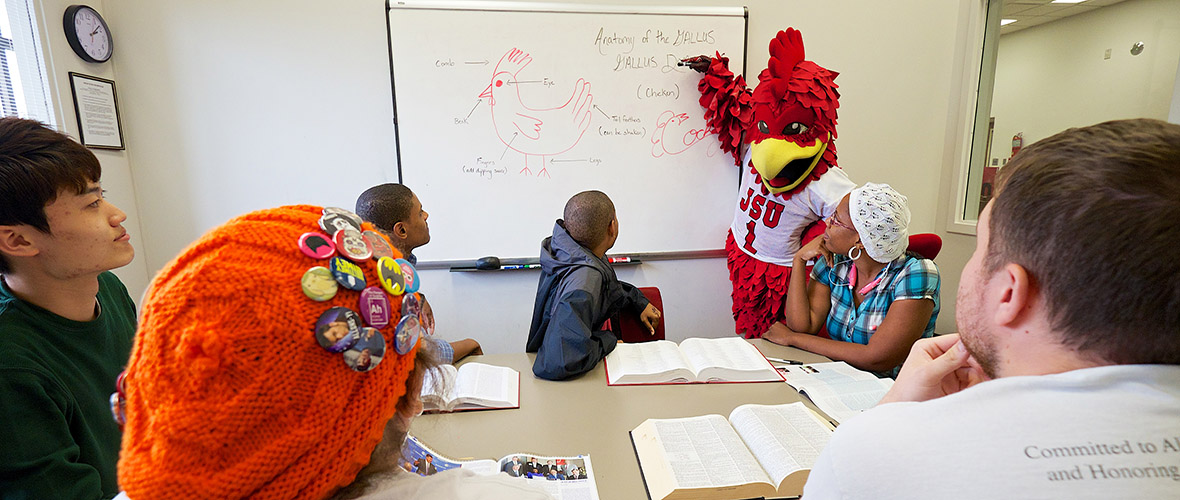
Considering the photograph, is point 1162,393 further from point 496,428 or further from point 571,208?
point 571,208

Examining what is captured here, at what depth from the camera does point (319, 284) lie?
0.49m

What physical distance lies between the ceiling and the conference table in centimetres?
247

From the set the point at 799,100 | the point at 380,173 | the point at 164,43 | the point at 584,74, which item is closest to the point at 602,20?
the point at 584,74

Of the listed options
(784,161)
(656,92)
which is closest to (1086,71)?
(784,161)

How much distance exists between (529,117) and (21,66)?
190 cm

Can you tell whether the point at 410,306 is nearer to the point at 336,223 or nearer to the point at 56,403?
the point at 336,223

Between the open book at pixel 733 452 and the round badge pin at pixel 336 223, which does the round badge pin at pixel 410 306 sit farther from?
the open book at pixel 733 452

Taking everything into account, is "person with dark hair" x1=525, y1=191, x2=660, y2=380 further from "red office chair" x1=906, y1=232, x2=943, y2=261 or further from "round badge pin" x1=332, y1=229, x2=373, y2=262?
"red office chair" x1=906, y1=232, x2=943, y2=261

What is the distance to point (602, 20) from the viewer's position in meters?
2.28

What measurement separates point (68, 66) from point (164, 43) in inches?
13.3

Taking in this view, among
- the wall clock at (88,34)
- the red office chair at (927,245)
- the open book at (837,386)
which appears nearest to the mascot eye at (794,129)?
the red office chair at (927,245)

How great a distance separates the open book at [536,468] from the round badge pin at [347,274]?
0.52 m

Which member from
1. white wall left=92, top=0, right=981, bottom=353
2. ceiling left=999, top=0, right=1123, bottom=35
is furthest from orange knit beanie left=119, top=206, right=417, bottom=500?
ceiling left=999, top=0, right=1123, bottom=35

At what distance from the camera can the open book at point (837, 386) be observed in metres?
1.18
